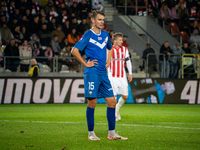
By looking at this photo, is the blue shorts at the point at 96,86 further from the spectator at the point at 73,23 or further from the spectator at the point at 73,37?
the spectator at the point at 73,23

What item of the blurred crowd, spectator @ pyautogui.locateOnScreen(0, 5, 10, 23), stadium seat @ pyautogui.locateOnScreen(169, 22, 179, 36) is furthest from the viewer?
stadium seat @ pyautogui.locateOnScreen(169, 22, 179, 36)

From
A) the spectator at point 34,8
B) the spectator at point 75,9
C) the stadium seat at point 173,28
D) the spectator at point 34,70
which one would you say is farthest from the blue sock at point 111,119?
the stadium seat at point 173,28

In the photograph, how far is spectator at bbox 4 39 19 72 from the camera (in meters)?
15.6

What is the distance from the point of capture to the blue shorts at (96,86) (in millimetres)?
5754

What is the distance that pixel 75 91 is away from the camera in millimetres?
15180

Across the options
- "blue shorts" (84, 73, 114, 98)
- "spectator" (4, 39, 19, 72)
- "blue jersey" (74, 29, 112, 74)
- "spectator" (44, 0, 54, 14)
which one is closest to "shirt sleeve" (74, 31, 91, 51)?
"blue jersey" (74, 29, 112, 74)

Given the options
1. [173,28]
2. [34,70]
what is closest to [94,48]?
[34,70]

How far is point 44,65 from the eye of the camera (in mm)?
16141

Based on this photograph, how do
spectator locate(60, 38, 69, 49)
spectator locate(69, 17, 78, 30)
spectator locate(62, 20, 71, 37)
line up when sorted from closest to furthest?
spectator locate(60, 38, 69, 49) < spectator locate(62, 20, 71, 37) < spectator locate(69, 17, 78, 30)

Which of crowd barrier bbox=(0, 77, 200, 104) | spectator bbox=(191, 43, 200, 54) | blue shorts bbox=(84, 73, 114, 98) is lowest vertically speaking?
crowd barrier bbox=(0, 77, 200, 104)

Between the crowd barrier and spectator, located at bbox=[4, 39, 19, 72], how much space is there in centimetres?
95

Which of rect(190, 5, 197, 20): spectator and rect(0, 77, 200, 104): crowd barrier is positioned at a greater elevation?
rect(190, 5, 197, 20): spectator

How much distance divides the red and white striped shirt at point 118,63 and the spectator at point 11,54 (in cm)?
754

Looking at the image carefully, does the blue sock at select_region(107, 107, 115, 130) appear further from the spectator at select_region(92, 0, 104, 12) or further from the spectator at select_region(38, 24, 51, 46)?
the spectator at select_region(92, 0, 104, 12)
